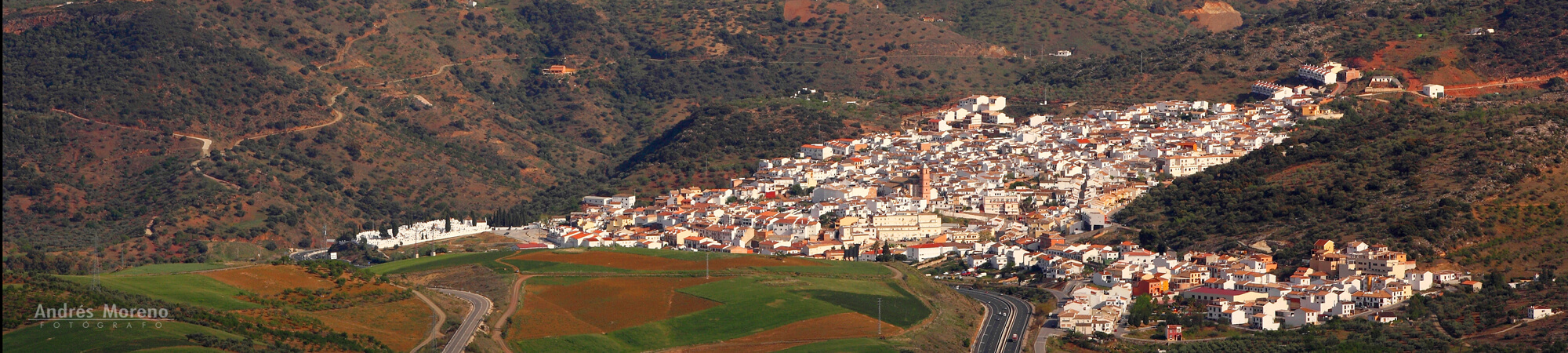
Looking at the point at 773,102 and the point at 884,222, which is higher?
the point at 773,102

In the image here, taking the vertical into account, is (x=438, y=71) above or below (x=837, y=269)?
above

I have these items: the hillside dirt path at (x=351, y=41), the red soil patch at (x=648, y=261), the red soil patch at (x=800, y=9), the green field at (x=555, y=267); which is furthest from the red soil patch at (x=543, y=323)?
the red soil patch at (x=800, y=9)

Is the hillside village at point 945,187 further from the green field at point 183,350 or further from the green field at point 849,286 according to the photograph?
the green field at point 183,350

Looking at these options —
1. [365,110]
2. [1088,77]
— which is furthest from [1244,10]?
[365,110]

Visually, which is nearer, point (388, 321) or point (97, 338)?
point (97, 338)

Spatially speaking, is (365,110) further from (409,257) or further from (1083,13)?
(1083,13)

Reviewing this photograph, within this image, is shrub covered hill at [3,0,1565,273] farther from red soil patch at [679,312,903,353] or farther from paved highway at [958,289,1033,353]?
paved highway at [958,289,1033,353]

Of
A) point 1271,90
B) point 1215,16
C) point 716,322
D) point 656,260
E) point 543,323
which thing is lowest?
point 716,322

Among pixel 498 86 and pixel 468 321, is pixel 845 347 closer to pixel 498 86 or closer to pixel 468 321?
pixel 468 321

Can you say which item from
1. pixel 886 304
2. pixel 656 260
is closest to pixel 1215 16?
pixel 656 260
